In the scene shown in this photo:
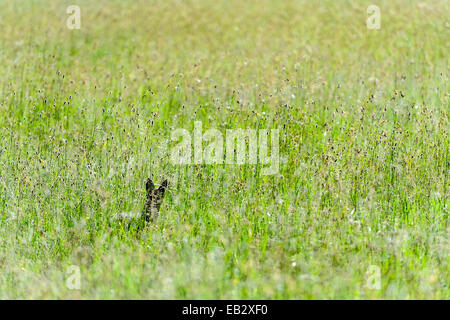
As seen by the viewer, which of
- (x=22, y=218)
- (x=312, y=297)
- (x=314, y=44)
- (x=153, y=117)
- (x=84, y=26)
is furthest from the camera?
(x=84, y=26)

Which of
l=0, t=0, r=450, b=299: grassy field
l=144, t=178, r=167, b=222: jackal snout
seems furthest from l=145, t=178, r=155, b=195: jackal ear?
l=0, t=0, r=450, b=299: grassy field

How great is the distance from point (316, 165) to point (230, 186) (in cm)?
83

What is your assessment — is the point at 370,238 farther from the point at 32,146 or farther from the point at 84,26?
the point at 84,26

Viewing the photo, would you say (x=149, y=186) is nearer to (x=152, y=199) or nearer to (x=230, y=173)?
(x=152, y=199)

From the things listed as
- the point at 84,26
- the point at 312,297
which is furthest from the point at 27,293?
the point at 84,26

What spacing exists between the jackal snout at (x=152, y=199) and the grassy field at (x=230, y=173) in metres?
0.09

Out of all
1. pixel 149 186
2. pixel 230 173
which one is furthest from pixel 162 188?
pixel 230 173

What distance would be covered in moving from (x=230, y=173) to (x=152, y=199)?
0.90 metres

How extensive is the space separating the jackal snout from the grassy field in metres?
0.09

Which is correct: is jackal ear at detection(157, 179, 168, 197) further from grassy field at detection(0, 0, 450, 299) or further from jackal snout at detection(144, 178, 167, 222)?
grassy field at detection(0, 0, 450, 299)

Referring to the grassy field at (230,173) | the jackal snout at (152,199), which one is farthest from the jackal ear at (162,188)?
the grassy field at (230,173)

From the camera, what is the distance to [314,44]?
879 centimetres

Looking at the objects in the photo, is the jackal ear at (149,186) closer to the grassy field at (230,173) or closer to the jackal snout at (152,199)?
the jackal snout at (152,199)

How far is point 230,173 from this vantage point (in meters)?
4.93
